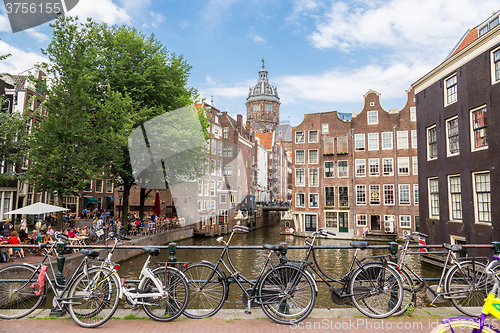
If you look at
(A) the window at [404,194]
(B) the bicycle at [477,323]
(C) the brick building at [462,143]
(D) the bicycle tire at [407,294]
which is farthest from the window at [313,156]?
(B) the bicycle at [477,323]

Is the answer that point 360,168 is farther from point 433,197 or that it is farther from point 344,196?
point 433,197

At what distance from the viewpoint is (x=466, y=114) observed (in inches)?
602

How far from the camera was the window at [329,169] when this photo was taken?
3675 cm

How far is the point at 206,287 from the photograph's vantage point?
16.9 feet

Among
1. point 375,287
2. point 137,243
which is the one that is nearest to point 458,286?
point 375,287

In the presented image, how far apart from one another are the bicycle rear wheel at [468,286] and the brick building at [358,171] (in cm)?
3012

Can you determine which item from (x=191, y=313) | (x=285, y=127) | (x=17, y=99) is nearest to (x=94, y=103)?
(x=17, y=99)

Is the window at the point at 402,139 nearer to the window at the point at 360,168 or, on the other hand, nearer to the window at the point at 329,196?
the window at the point at 360,168

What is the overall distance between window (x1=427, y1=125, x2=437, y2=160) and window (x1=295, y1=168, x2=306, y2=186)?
20.3 m

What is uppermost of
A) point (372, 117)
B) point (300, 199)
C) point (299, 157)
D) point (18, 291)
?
point (372, 117)

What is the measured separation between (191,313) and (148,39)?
2465cm

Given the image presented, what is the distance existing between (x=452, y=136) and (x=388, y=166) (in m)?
18.5

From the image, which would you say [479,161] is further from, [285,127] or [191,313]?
[285,127]

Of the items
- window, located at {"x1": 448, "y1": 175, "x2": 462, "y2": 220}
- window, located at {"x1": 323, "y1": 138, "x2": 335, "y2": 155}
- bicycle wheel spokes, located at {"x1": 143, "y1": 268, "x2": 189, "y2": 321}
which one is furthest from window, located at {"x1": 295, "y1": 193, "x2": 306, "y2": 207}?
bicycle wheel spokes, located at {"x1": 143, "y1": 268, "x2": 189, "y2": 321}
